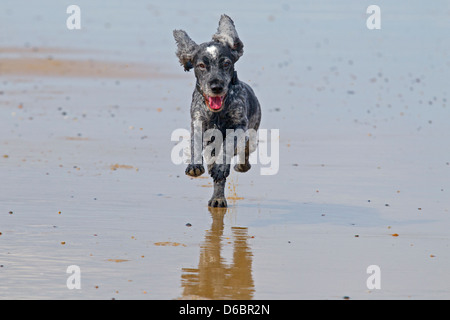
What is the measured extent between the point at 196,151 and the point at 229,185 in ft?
6.08

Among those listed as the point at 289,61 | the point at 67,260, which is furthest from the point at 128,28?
the point at 67,260

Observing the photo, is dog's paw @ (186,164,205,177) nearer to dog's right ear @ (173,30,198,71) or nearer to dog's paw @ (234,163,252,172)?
dog's right ear @ (173,30,198,71)

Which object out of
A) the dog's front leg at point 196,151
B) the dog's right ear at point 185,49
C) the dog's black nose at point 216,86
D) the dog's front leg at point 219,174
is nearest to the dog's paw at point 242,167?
the dog's front leg at point 219,174

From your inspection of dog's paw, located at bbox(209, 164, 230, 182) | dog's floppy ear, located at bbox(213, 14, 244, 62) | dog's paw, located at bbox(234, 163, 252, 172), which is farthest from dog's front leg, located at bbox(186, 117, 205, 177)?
A: dog's paw, located at bbox(234, 163, 252, 172)

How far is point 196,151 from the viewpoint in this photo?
11539 millimetres

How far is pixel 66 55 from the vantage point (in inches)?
1170

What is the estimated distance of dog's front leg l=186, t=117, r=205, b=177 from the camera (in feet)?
37.1

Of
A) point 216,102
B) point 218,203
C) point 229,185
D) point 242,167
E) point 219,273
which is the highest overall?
point 216,102

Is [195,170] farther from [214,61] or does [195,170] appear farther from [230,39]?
[230,39]

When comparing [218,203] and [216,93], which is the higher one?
[216,93]

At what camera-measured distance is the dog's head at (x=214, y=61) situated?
446 inches

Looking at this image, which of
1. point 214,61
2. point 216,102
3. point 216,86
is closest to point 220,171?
point 216,102

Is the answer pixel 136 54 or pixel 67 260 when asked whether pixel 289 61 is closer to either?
pixel 136 54
